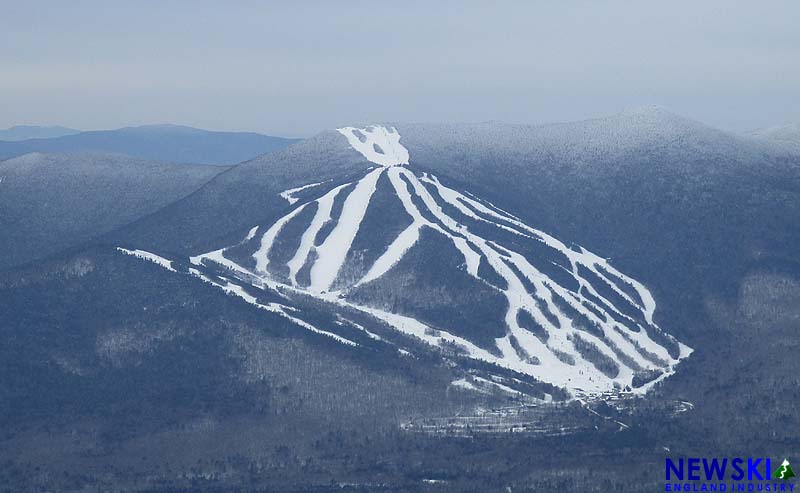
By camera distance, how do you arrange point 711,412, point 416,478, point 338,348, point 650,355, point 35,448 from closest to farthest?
point 416,478
point 35,448
point 711,412
point 338,348
point 650,355

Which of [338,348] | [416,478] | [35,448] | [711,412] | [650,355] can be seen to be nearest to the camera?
[416,478]

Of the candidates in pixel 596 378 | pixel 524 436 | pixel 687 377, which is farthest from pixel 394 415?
pixel 687 377

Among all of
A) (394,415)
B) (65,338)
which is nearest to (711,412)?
(394,415)

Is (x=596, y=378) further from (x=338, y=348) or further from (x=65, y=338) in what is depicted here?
(x=65, y=338)

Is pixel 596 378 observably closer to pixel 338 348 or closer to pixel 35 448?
pixel 338 348

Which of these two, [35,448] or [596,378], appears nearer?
[35,448]

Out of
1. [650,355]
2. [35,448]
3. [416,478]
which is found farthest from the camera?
[650,355]

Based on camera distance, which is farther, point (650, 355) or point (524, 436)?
point (650, 355)

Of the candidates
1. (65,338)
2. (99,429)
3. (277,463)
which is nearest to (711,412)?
(277,463)
